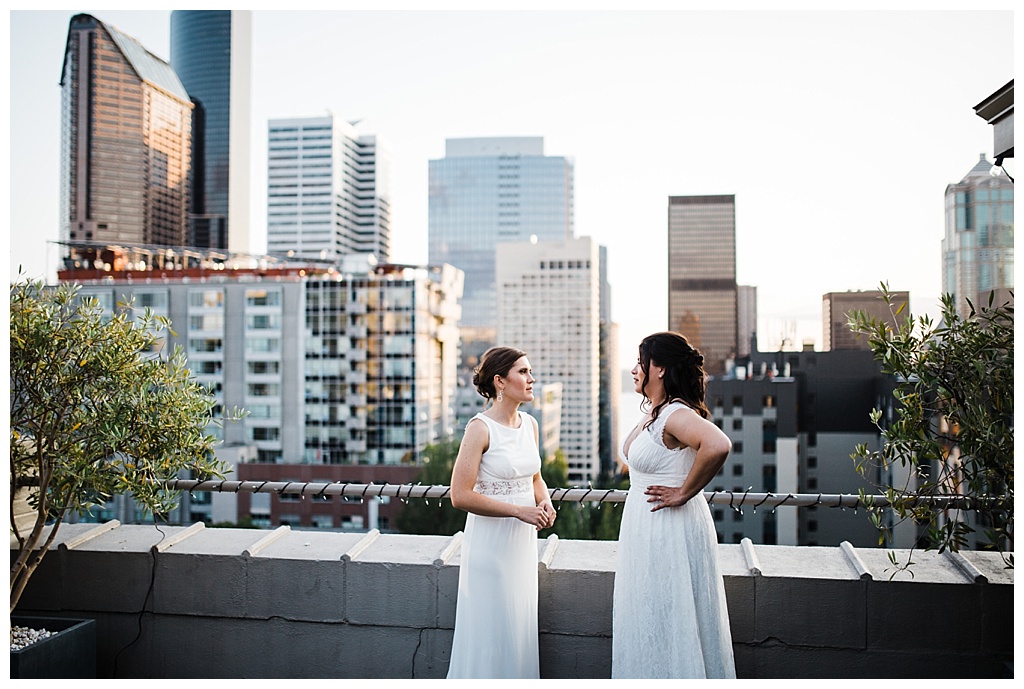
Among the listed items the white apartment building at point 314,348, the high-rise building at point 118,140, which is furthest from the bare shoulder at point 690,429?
the high-rise building at point 118,140

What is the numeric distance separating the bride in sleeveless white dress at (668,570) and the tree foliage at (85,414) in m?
1.32

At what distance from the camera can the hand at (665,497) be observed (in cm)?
186

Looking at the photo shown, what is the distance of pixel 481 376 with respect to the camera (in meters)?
2.02

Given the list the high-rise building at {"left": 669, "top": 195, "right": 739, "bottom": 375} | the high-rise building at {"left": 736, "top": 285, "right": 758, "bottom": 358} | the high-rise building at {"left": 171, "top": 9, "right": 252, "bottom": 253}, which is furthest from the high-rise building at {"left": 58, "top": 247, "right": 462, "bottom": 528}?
the high-rise building at {"left": 171, "top": 9, "right": 252, "bottom": 253}

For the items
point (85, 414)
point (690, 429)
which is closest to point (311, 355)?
point (85, 414)

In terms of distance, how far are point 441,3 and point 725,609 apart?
6.46ft

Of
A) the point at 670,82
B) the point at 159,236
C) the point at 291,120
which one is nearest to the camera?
the point at 670,82

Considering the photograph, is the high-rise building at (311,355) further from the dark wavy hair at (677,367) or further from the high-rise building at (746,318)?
the dark wavy hair at (677,367)

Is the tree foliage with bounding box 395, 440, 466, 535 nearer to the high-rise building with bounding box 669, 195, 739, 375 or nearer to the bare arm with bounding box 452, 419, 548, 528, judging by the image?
the high-rise building with bounding box 669, 195, 739, 375

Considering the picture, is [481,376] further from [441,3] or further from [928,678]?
[928,678]

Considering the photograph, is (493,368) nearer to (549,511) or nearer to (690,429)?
(549,511)

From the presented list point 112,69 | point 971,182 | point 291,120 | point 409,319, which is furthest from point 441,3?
point 291,120

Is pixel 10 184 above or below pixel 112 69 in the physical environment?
below

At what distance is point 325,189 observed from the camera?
93312mm
